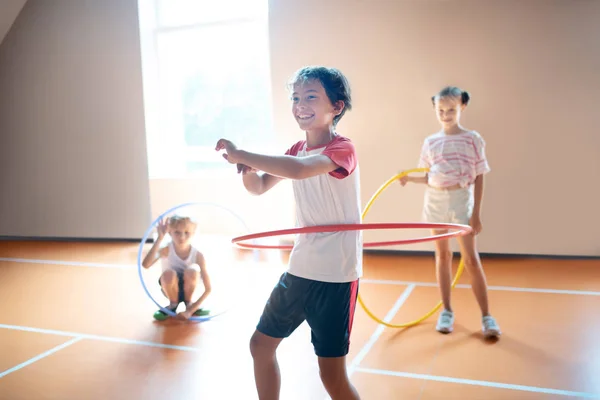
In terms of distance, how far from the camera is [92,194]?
6.78 m

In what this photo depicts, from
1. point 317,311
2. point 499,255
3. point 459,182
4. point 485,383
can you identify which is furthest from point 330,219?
point 499,255

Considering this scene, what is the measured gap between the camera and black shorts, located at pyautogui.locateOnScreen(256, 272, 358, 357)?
1.93m

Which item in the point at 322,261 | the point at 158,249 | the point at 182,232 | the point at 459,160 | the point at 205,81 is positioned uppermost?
the point at 205,81

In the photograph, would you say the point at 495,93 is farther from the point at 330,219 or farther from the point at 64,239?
the point at 64,239

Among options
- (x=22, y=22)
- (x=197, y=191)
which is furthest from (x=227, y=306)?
(x=22, y=22)

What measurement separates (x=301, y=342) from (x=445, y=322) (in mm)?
864

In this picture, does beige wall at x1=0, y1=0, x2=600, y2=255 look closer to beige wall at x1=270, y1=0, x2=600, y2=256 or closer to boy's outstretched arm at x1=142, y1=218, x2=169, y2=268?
beige wall at x1=270, y1=0, x2=600, y2=256

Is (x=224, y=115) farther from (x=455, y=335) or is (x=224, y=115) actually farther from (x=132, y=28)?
(x=455, y=335)

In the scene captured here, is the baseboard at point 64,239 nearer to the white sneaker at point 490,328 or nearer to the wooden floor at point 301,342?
the wooden floor at point 301,342

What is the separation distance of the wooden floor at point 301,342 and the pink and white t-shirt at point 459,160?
0.90m

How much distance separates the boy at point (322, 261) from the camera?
76.0 inches

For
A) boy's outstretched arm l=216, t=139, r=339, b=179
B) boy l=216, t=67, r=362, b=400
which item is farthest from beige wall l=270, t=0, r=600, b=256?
boy's outstretched arm l=216, t=139, r=339, b=179

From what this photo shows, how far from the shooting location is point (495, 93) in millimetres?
4938

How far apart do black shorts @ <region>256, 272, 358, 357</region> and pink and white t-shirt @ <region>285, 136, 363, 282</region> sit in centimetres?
4
